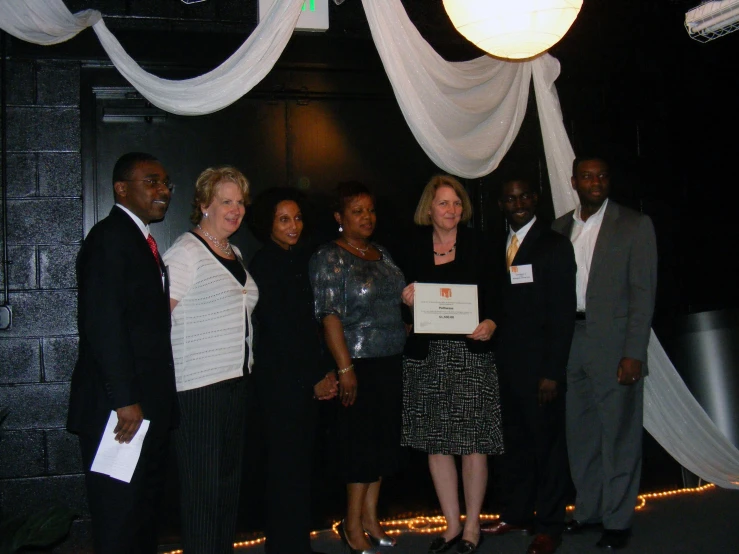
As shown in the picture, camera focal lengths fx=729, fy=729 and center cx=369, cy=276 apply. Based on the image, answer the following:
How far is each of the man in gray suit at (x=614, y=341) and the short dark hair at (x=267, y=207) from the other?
4.97 feet

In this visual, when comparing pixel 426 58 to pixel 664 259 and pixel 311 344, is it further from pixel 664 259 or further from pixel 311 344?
pixel 664 259

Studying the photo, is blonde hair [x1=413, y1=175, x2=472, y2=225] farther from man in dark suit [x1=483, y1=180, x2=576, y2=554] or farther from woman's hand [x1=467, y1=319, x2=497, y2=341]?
woman's hand [x1=467, y1=319, x2=497, y2=341]

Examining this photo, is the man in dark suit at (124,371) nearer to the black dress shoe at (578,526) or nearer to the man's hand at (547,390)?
the man's hand at (547,390)

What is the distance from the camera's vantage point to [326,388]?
3.31 m

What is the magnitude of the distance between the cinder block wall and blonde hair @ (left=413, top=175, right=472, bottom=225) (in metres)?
1.74

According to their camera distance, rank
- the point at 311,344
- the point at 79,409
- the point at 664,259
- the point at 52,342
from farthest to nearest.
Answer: the point at 664,259 < the point at 52,342 < the point at 311,344 < the point at 79,409

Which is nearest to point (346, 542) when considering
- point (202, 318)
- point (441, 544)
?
point (441, 544)

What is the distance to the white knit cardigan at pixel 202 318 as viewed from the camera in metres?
2.88

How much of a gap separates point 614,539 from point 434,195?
6.35 ft

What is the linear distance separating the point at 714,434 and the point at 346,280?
7.88 ft

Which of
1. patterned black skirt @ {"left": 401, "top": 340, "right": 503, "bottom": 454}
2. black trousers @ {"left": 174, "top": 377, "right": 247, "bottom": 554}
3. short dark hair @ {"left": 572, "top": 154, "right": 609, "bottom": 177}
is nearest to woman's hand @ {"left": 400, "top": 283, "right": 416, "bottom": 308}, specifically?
patterned black skirt @ {"left": 401, "top": 340, "right": 503, "bottom": 454}

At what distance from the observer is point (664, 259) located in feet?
15.0

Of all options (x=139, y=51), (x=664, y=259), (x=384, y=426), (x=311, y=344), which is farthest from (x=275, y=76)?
(x=664, y=259)

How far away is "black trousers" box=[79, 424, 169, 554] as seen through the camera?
2.53 metres
